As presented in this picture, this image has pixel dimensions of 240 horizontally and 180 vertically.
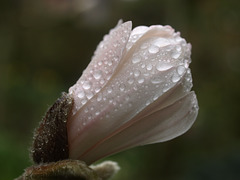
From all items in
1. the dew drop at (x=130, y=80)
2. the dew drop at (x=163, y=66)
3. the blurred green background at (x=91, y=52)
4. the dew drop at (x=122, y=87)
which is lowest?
the dew drop at (x=122, y=87)

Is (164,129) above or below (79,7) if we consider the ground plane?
below

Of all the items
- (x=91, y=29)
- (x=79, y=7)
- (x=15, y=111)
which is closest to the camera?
(x=15, y=111)

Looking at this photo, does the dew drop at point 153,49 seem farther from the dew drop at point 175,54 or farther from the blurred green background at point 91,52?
the blurred green background at point 91,52

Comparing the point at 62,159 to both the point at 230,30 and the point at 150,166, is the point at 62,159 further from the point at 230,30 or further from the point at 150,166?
the point at 230,30

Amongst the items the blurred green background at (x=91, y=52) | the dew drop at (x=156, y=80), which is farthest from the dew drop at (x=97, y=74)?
the blurred green background at (x=91, y=52)

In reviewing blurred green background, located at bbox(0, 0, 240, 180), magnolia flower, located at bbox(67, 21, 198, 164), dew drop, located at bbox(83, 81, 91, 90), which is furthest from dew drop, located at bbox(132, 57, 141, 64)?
blurred green background, located at bbox(0, 0, 240, 180)

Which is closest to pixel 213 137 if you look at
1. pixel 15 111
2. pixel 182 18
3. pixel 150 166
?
pixel 150 166
